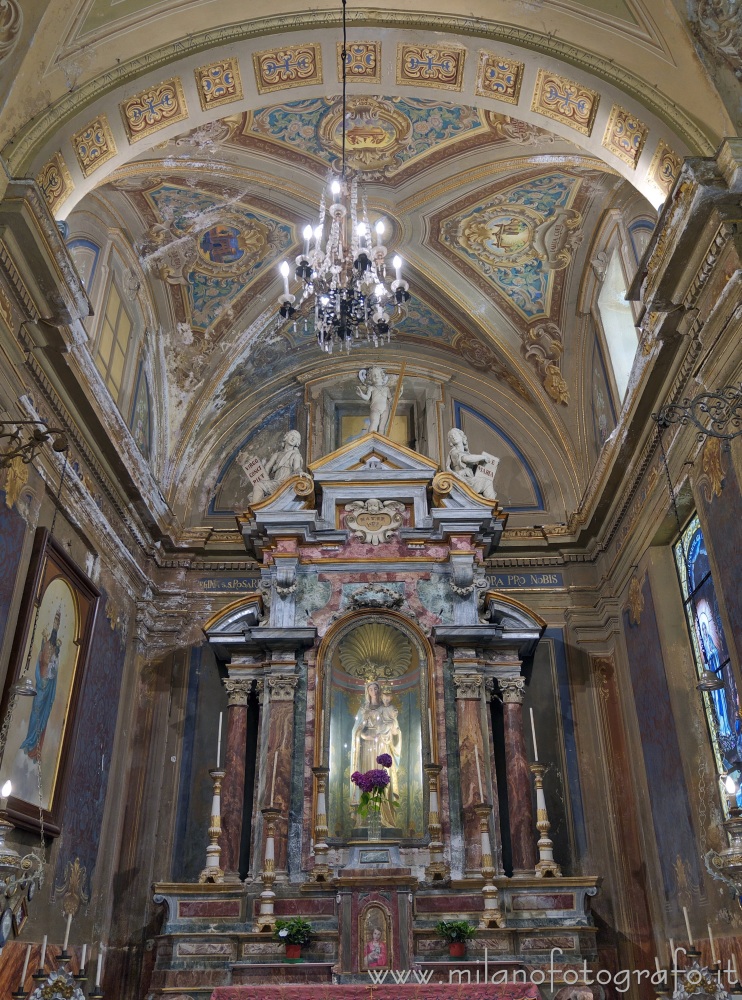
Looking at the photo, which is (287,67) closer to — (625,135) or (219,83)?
(219,83)

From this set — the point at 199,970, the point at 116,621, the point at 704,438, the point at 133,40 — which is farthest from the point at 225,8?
the point at 199,970

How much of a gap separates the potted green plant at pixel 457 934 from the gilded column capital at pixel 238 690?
363 cm

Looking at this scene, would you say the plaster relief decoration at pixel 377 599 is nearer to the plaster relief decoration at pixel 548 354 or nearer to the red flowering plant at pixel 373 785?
the red flowering plant at pixel 373 785

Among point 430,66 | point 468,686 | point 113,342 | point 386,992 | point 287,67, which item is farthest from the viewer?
point 113,342

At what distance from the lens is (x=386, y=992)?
6.72 meters

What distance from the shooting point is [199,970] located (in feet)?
29.2

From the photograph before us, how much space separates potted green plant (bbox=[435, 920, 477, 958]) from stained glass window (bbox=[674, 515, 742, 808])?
2897 millimetres

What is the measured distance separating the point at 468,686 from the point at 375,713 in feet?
3.86

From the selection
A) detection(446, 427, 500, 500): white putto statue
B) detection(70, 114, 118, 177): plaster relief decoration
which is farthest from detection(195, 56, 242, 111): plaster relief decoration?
detection(446, 427, 500, 500): white putto statue

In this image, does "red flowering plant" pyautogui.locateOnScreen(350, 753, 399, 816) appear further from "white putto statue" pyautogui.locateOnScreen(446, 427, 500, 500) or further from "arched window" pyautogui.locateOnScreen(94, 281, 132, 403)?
"arched window" pyautogui.locateOnScreen(94, 281, 132, 403)

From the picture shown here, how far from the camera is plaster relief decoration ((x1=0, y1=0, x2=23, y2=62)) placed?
7.19 meters

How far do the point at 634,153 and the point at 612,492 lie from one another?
436cm

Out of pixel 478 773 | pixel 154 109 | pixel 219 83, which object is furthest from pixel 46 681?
pixel 219 83

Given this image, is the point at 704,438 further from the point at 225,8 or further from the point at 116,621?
the point at 116,621
